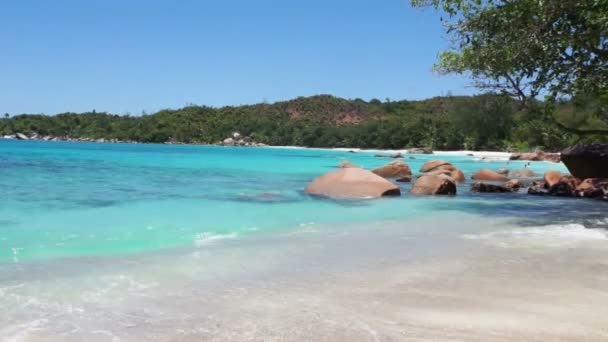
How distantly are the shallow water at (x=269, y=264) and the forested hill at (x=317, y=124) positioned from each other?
4656cm

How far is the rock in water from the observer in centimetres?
1466

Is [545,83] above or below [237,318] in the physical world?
above

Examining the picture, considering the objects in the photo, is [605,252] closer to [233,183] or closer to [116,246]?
[116,246]

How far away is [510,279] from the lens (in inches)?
191

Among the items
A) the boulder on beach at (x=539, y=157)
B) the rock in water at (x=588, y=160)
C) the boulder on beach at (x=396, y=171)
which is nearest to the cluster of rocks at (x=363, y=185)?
the rock in water at (x=588, y=160)

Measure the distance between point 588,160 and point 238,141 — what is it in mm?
87769

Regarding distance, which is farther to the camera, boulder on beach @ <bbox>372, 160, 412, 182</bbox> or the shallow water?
boulder on beach @ <bbox>372, 160, 412, 182</bbox>

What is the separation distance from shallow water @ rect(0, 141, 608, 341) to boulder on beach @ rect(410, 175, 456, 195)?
8.13 ft

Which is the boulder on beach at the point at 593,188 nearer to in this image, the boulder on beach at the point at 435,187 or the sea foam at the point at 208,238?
the boulder on beach at the point at 435,187

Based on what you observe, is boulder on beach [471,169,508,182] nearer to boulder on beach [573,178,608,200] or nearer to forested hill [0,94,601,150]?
boulder on beach [573,178,608,200]

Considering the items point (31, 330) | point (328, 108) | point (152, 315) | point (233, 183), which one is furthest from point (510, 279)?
point (328, 108)

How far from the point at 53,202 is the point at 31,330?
8525 mm

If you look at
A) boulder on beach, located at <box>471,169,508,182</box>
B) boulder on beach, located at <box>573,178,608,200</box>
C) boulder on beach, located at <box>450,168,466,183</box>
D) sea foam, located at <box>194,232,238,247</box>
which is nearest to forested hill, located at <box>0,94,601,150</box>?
boulder on beach, located at <box>471,169,508,182</box>

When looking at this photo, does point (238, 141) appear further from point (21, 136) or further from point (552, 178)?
point (552, 178)
